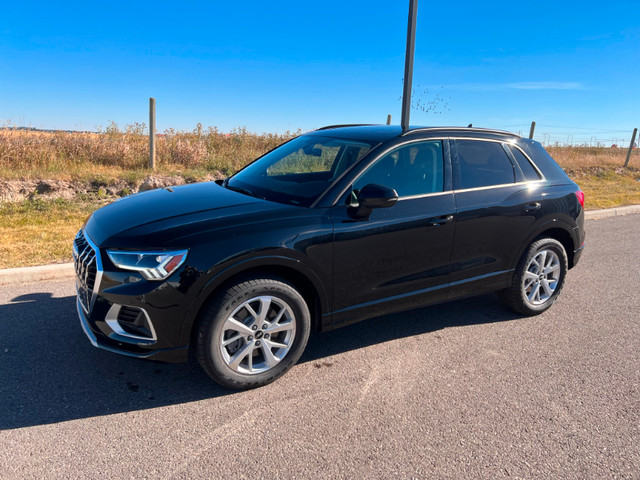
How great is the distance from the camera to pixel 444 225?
3.83 meters

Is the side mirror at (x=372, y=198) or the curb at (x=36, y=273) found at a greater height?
the side mirror at (x=372, y=198)

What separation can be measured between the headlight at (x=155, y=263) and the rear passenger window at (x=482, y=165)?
235 centimetres

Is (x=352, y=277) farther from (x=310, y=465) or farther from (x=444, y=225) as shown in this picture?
(x=310, y=465)

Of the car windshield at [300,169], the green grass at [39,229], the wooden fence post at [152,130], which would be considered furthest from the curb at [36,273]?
the wooden fence post at [152,130]

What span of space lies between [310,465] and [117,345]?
1.39 m

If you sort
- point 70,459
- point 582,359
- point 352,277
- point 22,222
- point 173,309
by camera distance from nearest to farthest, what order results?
point 70,459 < point 173,309 < point 352,277 < point 582,359 < point 22,222

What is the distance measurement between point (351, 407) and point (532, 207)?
8.35 ft

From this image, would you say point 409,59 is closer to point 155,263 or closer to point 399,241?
point 399,241

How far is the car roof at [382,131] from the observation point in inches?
155

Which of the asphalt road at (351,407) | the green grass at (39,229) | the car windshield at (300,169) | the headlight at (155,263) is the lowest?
the asphalt road at (351,407)

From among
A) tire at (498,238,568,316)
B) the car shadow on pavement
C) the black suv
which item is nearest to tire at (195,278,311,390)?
the black suv

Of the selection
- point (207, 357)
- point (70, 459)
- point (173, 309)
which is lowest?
point (70, 459)

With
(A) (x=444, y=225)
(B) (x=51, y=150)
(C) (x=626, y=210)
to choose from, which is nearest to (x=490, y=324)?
(A) (x=444, y=225)

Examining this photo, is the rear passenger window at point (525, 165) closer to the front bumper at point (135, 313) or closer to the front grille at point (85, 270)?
the front bumper at point (135, 313)
